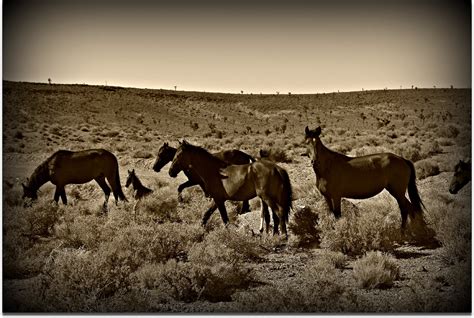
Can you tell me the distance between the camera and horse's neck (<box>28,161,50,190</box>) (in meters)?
6.33

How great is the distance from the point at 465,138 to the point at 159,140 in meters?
3.44

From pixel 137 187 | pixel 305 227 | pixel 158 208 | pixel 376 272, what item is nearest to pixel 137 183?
pixel 137 187

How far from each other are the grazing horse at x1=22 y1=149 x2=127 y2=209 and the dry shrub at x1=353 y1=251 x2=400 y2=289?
327 cm

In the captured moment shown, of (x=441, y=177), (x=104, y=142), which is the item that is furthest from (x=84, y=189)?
(x=441, y=177)

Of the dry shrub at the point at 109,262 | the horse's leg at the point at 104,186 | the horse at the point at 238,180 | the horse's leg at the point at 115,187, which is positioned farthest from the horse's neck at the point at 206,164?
the horse's leg at the point at 104,186

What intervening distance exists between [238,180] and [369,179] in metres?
1.45

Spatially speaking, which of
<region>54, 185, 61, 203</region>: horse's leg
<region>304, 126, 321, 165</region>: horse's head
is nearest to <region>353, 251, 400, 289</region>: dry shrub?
<region>304, 126, 321, 165</region>: horse's head

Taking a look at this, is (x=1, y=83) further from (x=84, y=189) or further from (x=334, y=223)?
(x=334, y=223)

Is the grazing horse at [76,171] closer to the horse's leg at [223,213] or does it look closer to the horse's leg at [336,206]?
the horse's leg at [223,213]

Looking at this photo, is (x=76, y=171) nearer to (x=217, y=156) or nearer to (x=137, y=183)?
(x=137, y=183)

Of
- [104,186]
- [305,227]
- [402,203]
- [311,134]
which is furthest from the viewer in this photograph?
[104,186]

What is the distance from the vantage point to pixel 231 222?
256 inches

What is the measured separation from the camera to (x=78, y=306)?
5039 mm

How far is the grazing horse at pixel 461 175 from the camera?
5.34m
